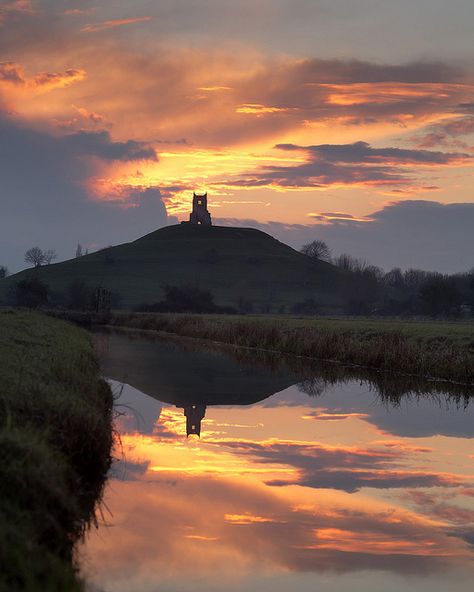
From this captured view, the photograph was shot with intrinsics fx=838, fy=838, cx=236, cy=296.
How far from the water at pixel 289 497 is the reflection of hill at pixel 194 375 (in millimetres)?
755

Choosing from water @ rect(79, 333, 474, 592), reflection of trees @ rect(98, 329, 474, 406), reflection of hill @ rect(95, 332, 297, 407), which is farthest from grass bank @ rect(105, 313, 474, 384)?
water @ rect(79, 333, 474, 592)

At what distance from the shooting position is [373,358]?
37.7 m

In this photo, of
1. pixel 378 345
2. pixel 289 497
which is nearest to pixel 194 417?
pixel 289 497

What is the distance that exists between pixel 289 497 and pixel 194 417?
9.97 m

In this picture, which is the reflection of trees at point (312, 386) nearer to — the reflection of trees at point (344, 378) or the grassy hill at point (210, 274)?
the reflection of trees at point (344, 378)

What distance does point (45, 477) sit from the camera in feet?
31.2

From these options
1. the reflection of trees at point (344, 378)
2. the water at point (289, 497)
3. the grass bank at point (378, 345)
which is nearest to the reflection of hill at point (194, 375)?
the reflection of trees at point (344, 378)

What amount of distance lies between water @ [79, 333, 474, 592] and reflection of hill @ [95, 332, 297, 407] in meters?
0.76

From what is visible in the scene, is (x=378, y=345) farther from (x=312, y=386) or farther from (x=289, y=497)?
(x=289, y=497)

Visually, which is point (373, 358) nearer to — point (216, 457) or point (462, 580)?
point (216, 457)

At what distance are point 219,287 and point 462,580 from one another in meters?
156

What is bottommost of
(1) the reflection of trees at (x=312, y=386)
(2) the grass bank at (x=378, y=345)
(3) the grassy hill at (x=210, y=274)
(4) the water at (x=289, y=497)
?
(4) the water at (x=289, y=497)

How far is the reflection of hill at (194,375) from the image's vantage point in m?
28.8

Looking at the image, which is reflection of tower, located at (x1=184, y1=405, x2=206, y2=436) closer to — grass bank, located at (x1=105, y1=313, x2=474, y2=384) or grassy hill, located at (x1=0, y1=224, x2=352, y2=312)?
grass bank, located at (x1=105, y1=313, x2=474, y2=384)
